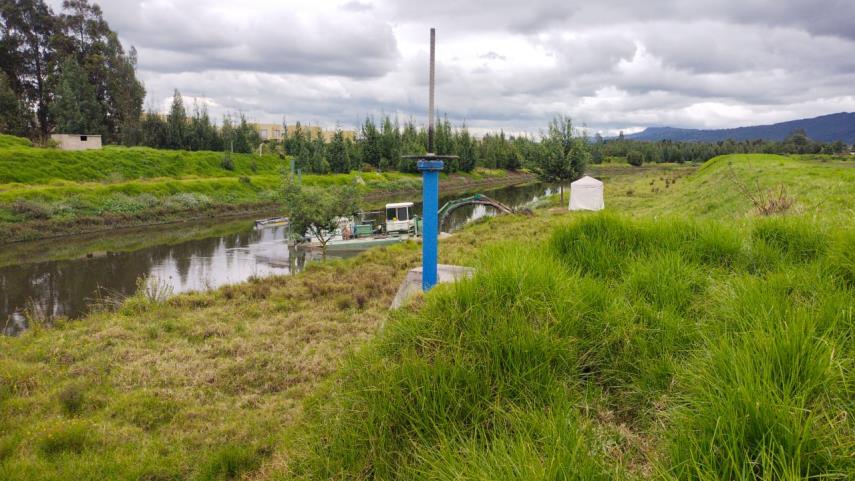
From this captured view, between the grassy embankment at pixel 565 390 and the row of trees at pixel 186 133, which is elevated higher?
the row of trees at pixel 186 133

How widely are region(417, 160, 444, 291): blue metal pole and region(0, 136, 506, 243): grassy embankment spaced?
32.6 meters

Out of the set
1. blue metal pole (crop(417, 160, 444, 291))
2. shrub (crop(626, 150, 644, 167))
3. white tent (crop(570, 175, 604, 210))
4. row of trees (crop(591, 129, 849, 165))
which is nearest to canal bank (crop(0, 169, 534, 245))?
white tent (crop(570, 175, 604, 210))

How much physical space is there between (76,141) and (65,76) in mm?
10638

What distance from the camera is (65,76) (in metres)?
56.9

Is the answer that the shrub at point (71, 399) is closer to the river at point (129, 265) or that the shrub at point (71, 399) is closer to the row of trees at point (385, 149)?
the river at point (129, 265)

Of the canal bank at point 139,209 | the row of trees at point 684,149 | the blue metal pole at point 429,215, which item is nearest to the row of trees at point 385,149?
the canal bank at point 139,209

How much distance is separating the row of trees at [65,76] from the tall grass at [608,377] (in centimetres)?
6750

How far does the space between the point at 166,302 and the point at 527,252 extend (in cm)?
1143

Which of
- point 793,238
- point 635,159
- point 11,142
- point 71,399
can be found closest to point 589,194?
point 793,238

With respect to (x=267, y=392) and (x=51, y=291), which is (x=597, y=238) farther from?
(x=51, y=291)

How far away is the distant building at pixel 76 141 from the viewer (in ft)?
168

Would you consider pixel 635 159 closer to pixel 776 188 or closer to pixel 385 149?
pixel 385 149

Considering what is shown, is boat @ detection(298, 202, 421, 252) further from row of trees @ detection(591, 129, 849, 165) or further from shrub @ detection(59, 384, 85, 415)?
row of trees @ detection(591, 129, 849, 165)

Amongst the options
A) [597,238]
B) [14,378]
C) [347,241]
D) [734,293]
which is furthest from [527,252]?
[347,241]
